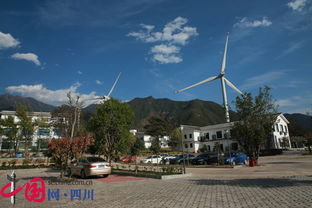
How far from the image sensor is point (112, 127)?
21.8 meters

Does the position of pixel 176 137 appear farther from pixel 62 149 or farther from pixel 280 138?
pixel 62 149

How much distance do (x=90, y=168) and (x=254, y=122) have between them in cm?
1441

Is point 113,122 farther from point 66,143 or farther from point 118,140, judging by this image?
point 66,143

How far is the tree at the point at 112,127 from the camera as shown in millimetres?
21391

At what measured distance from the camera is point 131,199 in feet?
23.6

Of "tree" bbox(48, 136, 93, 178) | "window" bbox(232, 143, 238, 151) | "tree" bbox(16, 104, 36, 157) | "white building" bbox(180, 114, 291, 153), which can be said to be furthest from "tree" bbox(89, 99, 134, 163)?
"window" bbox(232, 143, 238, 151)

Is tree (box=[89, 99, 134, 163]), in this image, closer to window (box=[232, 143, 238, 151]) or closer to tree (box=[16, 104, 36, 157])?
tree (box=[16, 104, 36, 157])

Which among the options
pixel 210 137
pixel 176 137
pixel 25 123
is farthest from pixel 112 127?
pixel 210 137

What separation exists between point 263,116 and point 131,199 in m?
16.2

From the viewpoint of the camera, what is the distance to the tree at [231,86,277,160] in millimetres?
18844

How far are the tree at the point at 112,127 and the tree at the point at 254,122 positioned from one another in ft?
39.7

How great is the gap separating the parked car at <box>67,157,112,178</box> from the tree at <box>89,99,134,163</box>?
5.56m

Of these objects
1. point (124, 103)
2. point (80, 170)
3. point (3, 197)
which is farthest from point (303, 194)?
point (124, 103)

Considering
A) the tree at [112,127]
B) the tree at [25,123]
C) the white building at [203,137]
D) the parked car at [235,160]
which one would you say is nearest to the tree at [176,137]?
the white building at [203,137]
